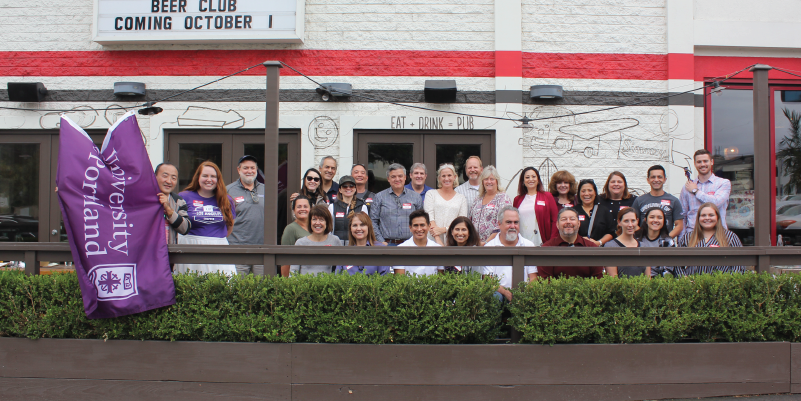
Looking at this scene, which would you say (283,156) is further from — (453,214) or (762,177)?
(762,177)

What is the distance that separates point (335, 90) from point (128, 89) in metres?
2.88

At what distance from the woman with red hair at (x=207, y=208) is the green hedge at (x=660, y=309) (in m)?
2.81

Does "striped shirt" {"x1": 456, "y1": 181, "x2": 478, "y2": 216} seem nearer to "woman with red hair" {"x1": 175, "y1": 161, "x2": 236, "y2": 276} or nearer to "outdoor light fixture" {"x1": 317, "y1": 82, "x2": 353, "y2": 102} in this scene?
"outdoor light fixture" {"x1": 317, "y1": 82, "x2": 353, "y2": 102}

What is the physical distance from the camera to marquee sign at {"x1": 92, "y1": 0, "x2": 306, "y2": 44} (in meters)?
6.95

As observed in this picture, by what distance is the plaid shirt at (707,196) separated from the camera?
19.1ft

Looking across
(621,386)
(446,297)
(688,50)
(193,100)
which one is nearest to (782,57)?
(688,50)

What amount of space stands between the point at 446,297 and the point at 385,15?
4.78 metres

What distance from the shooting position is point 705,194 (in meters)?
5.89

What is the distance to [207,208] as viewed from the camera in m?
4.74

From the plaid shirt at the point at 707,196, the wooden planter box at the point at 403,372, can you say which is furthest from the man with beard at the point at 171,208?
the plaid shirt at the point at 707,196

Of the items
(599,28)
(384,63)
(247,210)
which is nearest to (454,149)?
(384,63)

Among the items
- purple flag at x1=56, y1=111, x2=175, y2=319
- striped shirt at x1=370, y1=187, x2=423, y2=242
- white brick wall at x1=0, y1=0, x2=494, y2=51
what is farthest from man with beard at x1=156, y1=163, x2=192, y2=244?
white brick wall at x1=0, y1=0, x2=494, y2=51

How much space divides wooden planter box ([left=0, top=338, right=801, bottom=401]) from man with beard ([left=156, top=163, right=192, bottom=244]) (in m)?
1.07

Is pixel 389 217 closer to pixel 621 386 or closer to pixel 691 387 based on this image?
pixel 621 386
